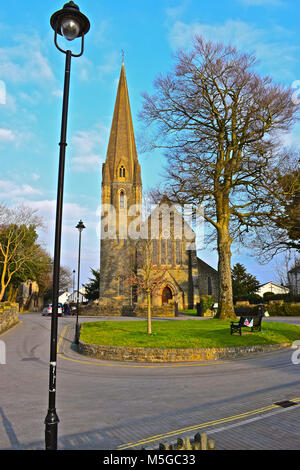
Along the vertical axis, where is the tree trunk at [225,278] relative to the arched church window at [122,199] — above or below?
below

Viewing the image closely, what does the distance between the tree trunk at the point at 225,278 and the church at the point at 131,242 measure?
25058 millimetres

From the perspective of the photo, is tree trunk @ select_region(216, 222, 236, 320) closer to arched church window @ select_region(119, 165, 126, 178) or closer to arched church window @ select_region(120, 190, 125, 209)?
arched church window @ select_region(120, 190, 125, 209)

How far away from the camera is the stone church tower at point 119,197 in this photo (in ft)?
171

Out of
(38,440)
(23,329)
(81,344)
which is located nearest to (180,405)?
(38,440)

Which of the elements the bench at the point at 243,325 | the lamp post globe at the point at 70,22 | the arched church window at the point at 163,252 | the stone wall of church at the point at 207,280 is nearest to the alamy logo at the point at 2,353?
the bench at the point at 243,325

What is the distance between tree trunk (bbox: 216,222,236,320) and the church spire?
34.9 metres

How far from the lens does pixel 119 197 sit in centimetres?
5481

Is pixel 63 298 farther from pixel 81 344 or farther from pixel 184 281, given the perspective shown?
pixel 81 344

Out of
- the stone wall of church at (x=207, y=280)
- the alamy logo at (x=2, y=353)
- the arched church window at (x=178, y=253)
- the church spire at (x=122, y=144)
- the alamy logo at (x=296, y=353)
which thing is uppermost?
the church spire at (x=122, y=144)

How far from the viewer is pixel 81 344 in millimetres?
16719

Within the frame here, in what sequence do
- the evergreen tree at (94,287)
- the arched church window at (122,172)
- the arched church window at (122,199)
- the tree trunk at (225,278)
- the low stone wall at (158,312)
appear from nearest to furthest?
the tree trunk at (225,278), the low stone wall at (158,312), the arched church window at (122,199), the arched church window at (122,172), the evergreen tree at (94,287)

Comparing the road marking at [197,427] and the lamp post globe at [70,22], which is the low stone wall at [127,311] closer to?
the road marking at [197,427]

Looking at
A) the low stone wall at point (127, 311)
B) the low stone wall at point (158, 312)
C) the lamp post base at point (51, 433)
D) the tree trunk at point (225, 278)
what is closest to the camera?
the lamp post base at point (51, 433)
